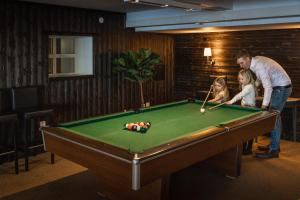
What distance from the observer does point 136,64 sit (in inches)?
246

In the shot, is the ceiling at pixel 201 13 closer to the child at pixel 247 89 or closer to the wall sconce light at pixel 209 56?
the child at pixel 247 89

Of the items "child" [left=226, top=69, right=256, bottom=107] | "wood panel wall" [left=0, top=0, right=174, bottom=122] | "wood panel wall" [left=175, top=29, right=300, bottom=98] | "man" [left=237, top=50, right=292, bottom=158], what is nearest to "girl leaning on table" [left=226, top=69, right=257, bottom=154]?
"child" [left=226, top=69, right=256, bottom=107]

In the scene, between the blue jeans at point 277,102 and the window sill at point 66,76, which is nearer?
the blue jeans at point 277,102

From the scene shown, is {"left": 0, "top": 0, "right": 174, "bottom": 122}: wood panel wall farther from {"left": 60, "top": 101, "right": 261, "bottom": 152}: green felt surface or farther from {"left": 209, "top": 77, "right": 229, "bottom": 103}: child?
{"left": 209, "top": 77, "right": 229, "bottom": 103}: child

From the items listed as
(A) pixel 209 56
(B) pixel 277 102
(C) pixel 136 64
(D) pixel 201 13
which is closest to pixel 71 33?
(C) pixel 136 64

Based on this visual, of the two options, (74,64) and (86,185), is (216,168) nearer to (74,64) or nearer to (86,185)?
(86,185)

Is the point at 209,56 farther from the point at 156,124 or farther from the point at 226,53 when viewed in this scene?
the point at 156,124

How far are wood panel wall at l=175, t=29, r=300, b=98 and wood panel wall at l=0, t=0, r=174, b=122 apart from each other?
0.49 meters

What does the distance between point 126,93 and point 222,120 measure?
3.25 meters

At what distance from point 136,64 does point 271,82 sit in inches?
94.9

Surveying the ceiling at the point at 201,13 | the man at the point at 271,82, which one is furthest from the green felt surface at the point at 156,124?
the ceiling at the point at 201,13

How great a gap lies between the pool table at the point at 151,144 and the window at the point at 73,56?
2.29 meters

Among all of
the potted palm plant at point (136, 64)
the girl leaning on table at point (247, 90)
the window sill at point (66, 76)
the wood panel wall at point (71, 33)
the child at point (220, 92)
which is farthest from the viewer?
the potted palm plant at point (136, 64)

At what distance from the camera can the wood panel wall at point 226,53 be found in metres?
6.04
